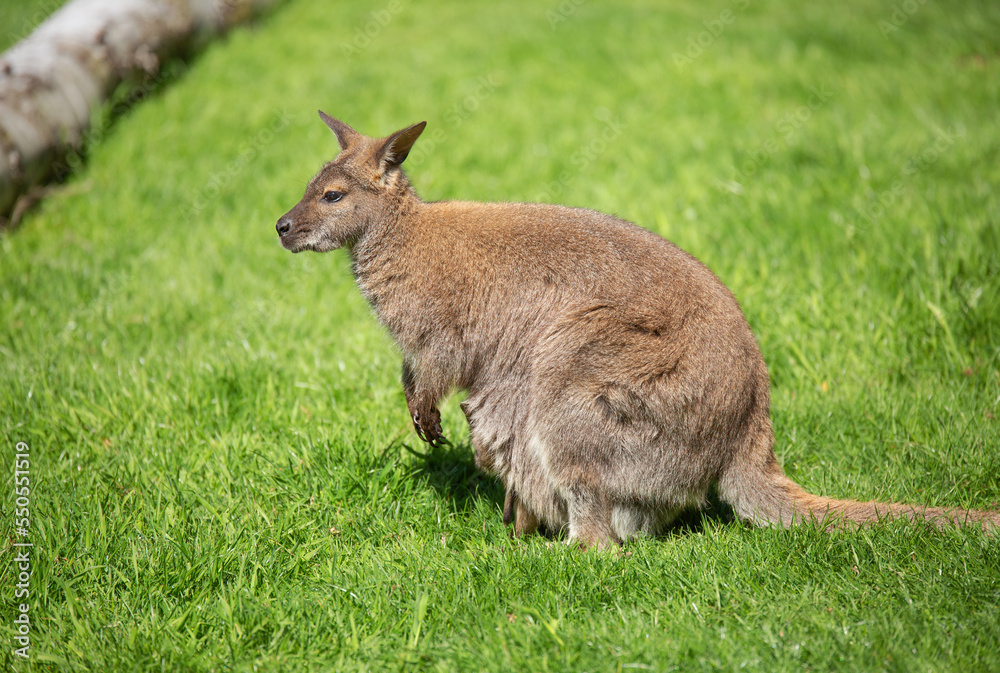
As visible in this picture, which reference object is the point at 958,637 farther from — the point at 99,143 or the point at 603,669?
the point at 99,143

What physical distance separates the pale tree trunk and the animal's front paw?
5.08 m

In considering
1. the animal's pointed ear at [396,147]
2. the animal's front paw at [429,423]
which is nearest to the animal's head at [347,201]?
the animal's pointed ear at [396,147]

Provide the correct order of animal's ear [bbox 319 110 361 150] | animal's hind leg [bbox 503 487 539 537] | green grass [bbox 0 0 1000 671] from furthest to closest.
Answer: animal's ear [bbox 319 110 361 150], animal's hind leg [bbox 503 487 539 537], green grass [bbox 0 0 1000 671]

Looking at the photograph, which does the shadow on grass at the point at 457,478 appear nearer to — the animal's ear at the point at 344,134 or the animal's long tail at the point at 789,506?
the animal's long tail at the point at 789,506

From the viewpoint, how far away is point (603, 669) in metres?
2.79

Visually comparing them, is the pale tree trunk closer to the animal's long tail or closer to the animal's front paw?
the animal's front paw

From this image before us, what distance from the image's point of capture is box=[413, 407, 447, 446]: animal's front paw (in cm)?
379

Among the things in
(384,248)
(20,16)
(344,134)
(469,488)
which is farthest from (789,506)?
(20,16)

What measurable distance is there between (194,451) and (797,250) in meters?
4.19

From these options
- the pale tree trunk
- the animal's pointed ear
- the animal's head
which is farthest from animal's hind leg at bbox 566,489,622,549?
the pale tree trunk

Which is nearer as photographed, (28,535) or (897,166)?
(28,535)

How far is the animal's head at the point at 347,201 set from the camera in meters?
3.84

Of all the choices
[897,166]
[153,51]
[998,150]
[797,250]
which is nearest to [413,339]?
[797,250]

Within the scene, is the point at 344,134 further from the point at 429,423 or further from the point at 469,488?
the point at 469,488
